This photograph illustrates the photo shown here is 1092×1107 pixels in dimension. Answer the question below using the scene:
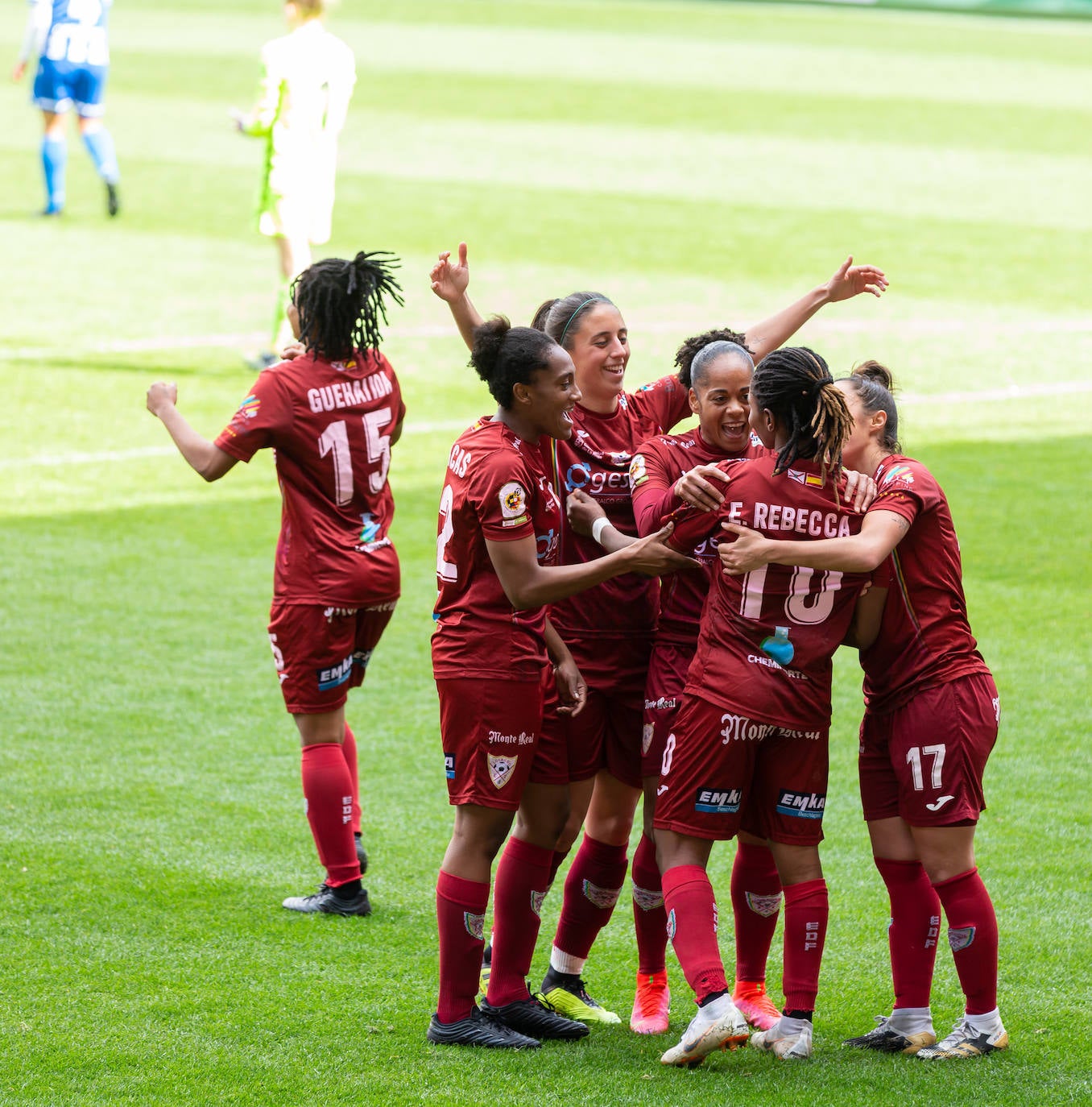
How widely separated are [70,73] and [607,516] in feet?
48.4

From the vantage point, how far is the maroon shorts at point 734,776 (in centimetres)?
430

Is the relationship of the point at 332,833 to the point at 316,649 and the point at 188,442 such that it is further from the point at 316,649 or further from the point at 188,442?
the point at 188,442

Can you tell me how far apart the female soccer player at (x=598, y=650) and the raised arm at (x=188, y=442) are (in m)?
0.93

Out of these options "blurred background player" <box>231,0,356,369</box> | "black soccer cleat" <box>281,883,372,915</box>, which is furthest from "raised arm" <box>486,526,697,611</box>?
"blurred background player" <box>231,0,356,369</box>

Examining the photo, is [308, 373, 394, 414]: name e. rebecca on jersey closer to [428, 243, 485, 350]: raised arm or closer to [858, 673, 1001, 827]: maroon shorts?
[428, 243, 485, 350]: raised arm

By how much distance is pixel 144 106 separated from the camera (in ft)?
90.6

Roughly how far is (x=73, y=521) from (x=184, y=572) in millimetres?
1140

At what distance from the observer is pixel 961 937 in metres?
4.35

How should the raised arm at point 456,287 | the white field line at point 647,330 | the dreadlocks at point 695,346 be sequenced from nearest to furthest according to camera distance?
the dreadlocks at point 695,346
the raised arm at point 456,287
the white field line at point 647,330

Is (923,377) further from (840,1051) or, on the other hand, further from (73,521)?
(840,1051)

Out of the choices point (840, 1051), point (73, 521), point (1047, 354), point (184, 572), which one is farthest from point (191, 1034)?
point (1047, 354)

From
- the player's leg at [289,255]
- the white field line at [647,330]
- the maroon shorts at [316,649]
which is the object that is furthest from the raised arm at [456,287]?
the white field line at [647,330]

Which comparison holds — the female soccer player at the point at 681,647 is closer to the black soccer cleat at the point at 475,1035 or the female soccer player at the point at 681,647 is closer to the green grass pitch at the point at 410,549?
the green grass pitch at the point at 410,549

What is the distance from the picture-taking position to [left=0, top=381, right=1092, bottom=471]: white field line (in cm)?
1084
